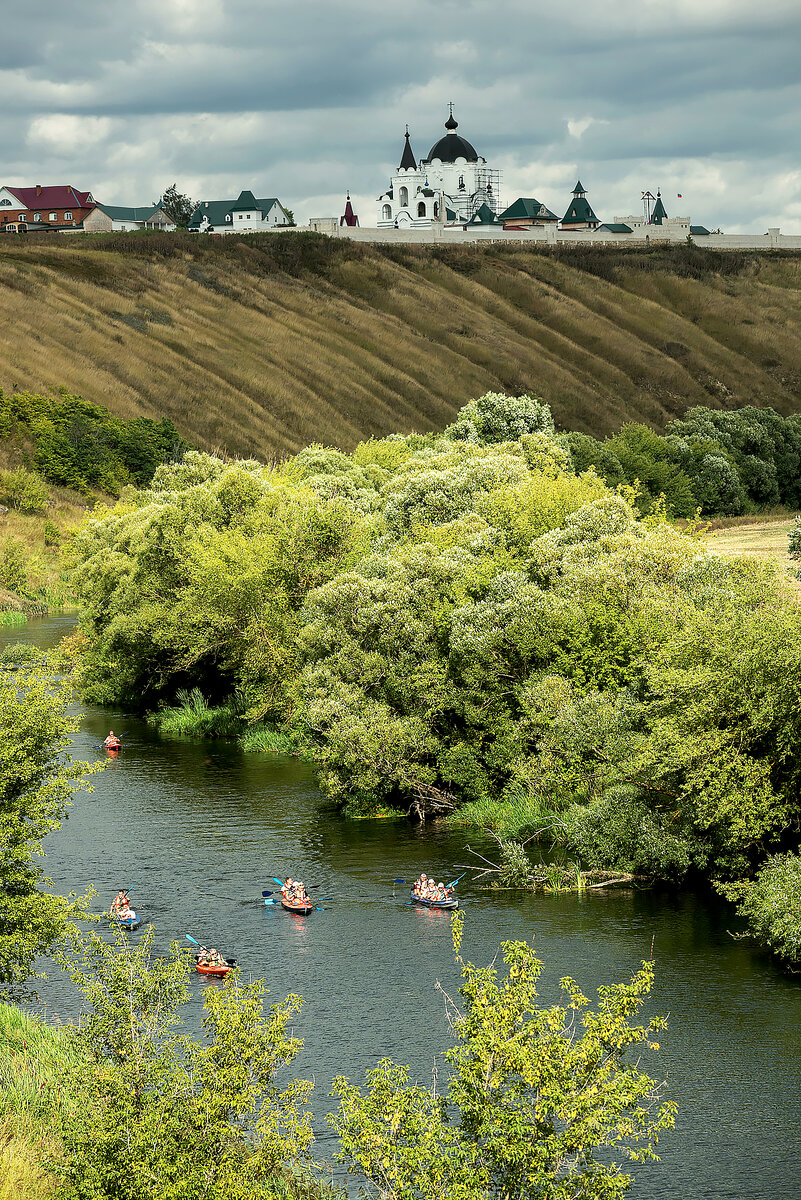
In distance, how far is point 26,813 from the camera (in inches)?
1053

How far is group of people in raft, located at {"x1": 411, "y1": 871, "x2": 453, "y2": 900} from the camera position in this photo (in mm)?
38062

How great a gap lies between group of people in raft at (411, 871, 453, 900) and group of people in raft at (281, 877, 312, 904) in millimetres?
3316

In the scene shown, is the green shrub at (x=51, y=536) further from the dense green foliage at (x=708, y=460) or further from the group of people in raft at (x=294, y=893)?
the group of people in raft at (x=294, y=893)

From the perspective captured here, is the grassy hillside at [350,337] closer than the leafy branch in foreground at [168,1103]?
No

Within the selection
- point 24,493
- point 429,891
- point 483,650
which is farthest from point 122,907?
point 24,493

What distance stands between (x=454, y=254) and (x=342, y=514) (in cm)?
14489

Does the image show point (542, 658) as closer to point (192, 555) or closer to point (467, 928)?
point (467, 928)

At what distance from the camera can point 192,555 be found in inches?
2547

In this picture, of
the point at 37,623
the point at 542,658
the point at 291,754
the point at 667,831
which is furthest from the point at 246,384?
the point at 667,831

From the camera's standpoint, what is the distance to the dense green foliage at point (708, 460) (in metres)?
→ 108

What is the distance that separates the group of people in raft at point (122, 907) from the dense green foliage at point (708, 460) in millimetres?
65543

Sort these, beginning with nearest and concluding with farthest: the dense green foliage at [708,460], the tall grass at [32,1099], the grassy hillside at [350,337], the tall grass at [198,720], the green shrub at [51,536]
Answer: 1. the tall grass at [32,1099]
2. the tall grass at [198,720]
3. the green shrub at [51,536]
4. the dense green foliage at [708,460]
5. the grassy hillside at [350,337]

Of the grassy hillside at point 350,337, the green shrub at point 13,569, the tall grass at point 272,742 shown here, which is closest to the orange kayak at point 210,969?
the tall grass at point 272,742

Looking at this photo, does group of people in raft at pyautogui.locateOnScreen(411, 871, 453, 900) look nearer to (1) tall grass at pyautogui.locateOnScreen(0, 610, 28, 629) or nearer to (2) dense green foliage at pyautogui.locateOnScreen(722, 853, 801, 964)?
(2) dense green foliage at pyautogui.locateOnScreen(722, 853, 801, 964)
